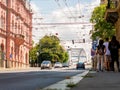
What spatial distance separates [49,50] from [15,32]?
158ft

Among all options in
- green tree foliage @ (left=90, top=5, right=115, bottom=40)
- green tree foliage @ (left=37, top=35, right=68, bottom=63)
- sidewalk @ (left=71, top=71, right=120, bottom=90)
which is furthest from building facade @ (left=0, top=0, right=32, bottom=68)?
sidewalk @ (left=71, top=71, right=120, bottom=90)

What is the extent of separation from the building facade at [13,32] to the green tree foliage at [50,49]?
95.9 feet

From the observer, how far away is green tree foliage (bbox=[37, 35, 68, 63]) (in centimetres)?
13712

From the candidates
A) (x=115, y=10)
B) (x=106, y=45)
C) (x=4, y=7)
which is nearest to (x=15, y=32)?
(x=4, y=7)

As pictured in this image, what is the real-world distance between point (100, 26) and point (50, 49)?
68.9m

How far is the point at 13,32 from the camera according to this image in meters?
89.1

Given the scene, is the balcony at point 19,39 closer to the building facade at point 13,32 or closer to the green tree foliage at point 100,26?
the building facade at point 13,32

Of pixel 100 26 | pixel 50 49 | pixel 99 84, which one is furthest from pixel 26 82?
pixel 50 49

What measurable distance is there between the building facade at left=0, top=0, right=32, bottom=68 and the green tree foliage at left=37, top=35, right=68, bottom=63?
29.2 m

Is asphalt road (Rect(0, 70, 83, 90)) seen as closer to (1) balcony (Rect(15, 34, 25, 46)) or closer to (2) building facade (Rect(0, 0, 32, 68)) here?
(2) building facade (Rect(0, 0, 32, 68))

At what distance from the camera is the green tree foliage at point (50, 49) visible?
137 metres

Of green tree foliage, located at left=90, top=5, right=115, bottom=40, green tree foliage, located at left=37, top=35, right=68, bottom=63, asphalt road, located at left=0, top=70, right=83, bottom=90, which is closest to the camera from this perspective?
asphalt road, located at left=0, top=70, right=83, bottom=90

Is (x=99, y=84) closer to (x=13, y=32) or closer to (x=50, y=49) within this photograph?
(x=13, y=32)

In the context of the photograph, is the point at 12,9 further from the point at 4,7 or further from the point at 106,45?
the point at 106,45
